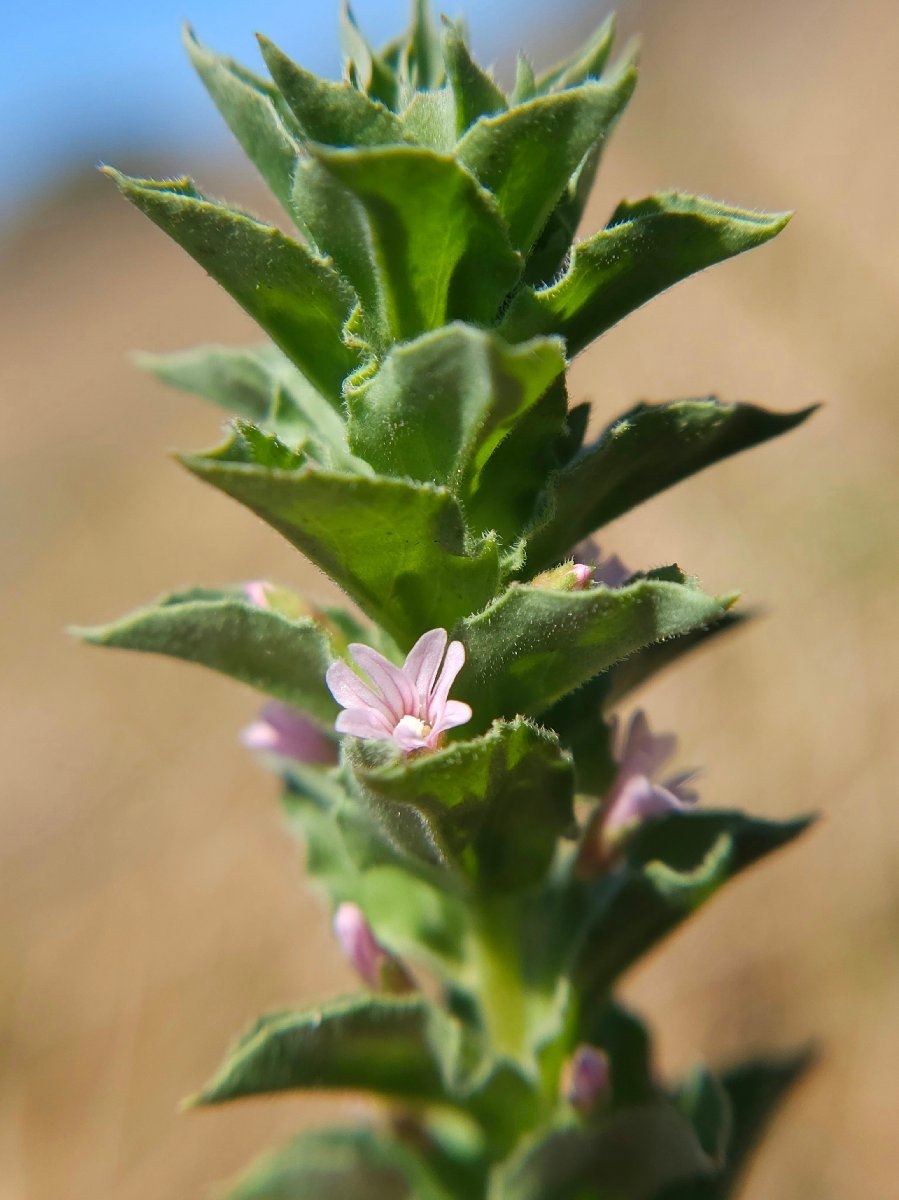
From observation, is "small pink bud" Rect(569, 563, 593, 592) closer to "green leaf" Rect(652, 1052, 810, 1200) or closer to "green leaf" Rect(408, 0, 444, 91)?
"green leaf" Rect(408, 0, 444, 91)

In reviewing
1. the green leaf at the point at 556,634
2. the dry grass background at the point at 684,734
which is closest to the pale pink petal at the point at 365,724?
the green leaf at the point at 556,634

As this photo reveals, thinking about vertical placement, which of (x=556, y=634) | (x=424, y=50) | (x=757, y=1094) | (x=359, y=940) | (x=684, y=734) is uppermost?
(x=424, y=50)

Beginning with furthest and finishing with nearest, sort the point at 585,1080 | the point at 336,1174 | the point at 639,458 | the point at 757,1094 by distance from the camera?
the point at 757,1094 → the point at 336,1174 → the point at 585,1080 → the point at 639,458

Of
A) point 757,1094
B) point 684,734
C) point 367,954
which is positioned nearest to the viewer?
point 367,954

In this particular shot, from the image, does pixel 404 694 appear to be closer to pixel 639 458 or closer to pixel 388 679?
pixel 388 679

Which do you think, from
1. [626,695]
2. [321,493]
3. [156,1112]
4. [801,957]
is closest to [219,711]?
[156,1112]

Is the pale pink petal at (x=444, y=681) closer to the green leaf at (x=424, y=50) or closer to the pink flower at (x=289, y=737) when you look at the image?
the pink flower at (x=289, y=737)

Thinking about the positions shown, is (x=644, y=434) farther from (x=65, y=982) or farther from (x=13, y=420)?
(x=13, y=420)

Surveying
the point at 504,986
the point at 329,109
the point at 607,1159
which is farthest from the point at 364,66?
the point at 607,1159
